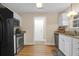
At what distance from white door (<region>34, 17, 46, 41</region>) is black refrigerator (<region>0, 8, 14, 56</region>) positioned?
3.48m

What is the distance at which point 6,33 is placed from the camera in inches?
151

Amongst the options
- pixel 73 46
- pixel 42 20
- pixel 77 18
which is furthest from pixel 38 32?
pixel 73 46

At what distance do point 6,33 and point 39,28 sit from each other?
3.88 metres

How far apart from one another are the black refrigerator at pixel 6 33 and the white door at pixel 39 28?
348 centimetres

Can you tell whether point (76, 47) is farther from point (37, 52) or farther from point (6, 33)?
point (37, 52)

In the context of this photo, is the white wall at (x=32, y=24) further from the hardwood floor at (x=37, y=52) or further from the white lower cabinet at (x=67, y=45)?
the white lower cabinet at (x=67, y=45)

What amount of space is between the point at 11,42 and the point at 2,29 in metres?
0.44

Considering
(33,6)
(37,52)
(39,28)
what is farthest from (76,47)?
(39,28)

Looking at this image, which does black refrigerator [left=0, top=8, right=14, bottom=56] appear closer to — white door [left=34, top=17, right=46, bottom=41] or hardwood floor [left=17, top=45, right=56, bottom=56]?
hardwood floor [left=17, top=45, right=56, bottom=56]

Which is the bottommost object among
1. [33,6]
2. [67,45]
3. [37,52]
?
[37,52]

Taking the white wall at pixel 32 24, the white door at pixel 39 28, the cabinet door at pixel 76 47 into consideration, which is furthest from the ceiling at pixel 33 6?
the cabinet door at pixel 76 47

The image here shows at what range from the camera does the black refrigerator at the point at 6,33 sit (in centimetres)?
379

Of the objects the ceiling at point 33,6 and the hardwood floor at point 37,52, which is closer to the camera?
the hardwood floor at point 37,52

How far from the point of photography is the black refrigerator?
379 cm
